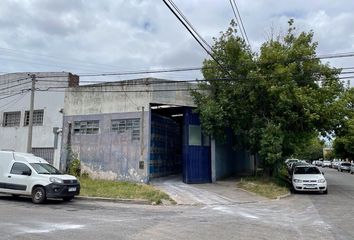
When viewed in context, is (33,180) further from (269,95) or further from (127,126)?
(269,95)

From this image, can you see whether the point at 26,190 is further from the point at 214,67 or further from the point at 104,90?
the point at 214,67

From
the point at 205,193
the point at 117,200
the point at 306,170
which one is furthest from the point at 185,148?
the point at 306,170

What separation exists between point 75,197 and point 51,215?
4.74m

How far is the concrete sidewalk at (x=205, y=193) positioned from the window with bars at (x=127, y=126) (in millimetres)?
2778

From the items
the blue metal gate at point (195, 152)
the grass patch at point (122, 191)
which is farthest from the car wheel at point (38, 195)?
the blue metal gate at point (195, 152)

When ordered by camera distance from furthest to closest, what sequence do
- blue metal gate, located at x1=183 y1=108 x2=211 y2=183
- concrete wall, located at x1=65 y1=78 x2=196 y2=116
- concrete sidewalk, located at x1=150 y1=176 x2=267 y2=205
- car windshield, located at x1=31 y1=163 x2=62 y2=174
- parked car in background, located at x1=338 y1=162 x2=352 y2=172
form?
1. parked car in background, located at x1=338 y1=162 x2=352 y2=172
2. blue metal gate, located at x1=183 y1=108 x2=211 y2=183
3. concrete wall, located at x1=65 y1=78 x2=196 y2=116
4. concrete sidewalk, located at x1=150 y1=176 x2=267 y2=205
5. car windshield, located at x1=31 y1=163 x2=62 y2=174

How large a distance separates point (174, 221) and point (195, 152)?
1075 cm

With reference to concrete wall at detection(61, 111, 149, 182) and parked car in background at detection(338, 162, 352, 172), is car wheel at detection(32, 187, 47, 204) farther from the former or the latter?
parked car in background at detection(338, 162, 352, 172)

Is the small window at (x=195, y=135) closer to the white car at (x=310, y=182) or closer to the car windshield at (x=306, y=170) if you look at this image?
the white car at (x=310, y=182)

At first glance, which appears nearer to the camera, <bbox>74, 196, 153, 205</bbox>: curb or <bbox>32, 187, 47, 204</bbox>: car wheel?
<bbox>32, 187, 47, 204</bbox>: car wheel

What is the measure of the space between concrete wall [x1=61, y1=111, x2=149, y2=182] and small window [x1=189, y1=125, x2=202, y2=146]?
268 cm

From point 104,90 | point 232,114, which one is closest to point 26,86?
point 104,90

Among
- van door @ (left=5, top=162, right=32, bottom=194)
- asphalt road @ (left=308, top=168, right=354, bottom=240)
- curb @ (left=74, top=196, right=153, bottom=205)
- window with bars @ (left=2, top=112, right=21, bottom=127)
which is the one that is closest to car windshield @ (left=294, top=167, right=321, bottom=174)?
asphalt road @ (left=308, top=168, right=354, bottom=240)

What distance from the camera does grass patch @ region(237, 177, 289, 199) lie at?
18650 millimetres
